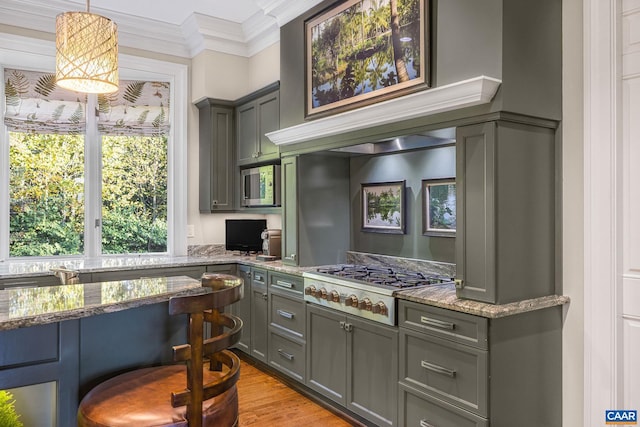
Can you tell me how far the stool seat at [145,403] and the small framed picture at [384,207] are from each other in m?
2.04

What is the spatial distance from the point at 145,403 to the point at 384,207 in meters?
2.42

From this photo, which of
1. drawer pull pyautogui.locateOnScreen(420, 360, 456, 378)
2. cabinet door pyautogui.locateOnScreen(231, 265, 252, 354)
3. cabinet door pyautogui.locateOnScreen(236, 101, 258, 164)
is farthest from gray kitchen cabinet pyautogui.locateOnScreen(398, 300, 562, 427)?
cabinet door pyautogui.locateOnScreen(236, 101, 258, 164)

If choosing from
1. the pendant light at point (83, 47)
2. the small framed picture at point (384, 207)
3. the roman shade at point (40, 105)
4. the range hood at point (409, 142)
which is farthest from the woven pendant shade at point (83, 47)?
the roman shade at point (40, 105)

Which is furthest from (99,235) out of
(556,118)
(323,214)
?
(556,118)

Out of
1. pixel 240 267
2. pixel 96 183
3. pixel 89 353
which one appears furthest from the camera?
pixel 96 183

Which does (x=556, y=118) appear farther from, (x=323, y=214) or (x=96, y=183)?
(x=96, y=183)

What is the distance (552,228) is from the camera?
2.55m

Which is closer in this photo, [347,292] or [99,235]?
[347,292]

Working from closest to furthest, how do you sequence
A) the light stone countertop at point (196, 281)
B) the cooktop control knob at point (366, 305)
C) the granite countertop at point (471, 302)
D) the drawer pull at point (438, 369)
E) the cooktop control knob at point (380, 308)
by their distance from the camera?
the light stone countertop at point (196, 281) → the granite countertop at point (471, 302) → the drawer pull at point (438, 369) → the cooktop control knob at point (380, 308) → the cooktop control knob at point (366, 305)

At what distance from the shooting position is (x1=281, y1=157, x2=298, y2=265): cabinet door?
150 inches

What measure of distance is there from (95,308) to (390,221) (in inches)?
94.1

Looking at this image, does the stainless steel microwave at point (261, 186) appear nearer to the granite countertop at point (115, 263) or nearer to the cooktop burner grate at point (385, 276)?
the granite countertop at point (115, 263)

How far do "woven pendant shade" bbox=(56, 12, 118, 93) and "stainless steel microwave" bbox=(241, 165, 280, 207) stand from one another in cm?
194

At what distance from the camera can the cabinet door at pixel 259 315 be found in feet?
12.9
